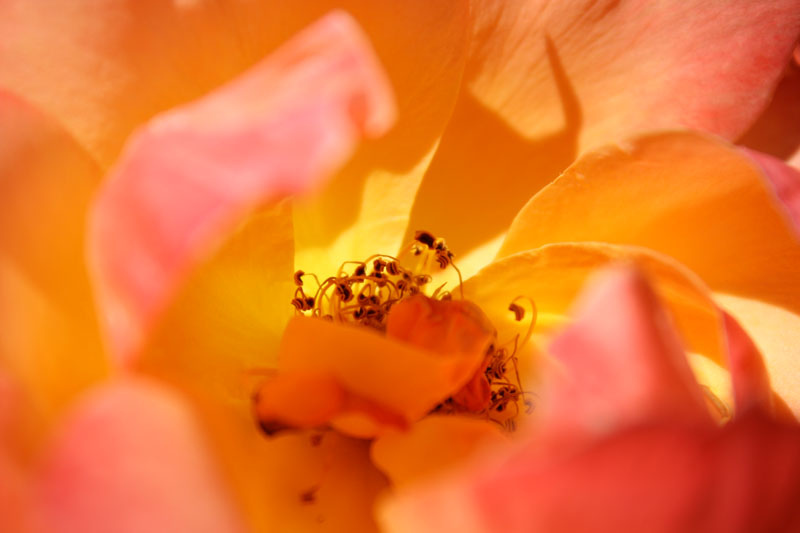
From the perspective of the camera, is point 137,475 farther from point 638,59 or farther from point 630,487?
point 638,59

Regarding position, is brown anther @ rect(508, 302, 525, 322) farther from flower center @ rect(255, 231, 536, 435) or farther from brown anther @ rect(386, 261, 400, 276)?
brown anther @ rect(386, 261, 400, 276)

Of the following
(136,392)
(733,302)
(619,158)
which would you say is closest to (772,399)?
(733,302)

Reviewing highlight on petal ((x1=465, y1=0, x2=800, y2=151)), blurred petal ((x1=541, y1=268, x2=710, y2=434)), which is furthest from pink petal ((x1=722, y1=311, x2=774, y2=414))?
highlight on petal ((x1=465, y1=0, x2=800, y2=151))

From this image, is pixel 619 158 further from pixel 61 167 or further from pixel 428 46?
pixel 61 167

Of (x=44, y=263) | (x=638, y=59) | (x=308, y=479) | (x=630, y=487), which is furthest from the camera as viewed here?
(x=638, y=59)

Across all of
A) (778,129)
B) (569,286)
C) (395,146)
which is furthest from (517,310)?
(778,129)
